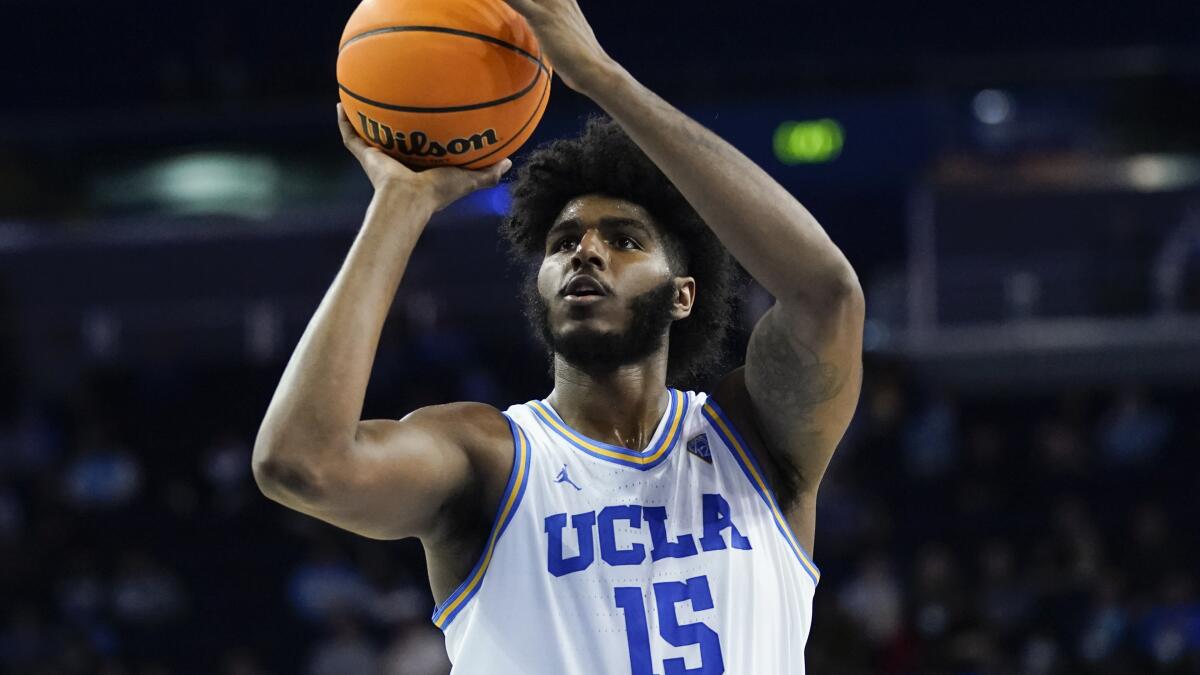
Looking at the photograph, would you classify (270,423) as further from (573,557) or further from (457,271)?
(457,271)

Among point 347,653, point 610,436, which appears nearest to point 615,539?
point 610,436

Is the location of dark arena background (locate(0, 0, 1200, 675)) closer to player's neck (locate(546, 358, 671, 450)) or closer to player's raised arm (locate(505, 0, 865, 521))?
player's neck (locate(546, 358, 671, 450))

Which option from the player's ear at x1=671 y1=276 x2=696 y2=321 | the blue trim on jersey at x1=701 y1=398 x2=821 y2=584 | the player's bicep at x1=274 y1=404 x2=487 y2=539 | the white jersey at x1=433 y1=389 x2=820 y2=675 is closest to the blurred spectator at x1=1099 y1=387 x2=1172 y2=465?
the player's ear at x1=671 y1=276 x2=696 y2=321

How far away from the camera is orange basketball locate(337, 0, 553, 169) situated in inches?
127

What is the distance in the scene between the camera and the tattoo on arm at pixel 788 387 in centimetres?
334

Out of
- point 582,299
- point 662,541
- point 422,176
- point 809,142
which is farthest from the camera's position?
point 809,142

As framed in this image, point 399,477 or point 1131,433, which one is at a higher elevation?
point 399,477

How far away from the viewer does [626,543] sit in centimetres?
327

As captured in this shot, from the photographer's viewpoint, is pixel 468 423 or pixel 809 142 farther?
pixel 809 142

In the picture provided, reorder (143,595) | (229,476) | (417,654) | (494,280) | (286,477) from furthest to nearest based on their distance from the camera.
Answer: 1. (494,280)
2. (229,476)
3. (143,595)
4. (417,654)
5. (286,477)

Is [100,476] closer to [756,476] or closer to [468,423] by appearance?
[468,423]

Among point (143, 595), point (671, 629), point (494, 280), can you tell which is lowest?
point (143, 595)

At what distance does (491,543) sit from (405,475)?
0.29 meters

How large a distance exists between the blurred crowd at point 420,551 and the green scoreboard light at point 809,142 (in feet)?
7.10
